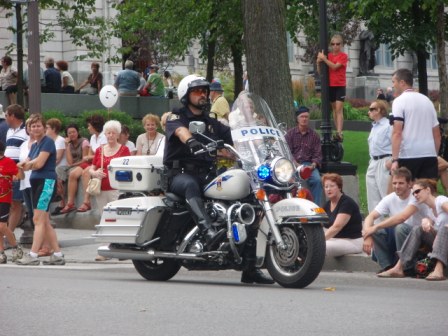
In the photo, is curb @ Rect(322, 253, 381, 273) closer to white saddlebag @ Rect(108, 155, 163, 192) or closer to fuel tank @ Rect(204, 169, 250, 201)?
white saddlebag @ Rect(108, 155, 163, 192)

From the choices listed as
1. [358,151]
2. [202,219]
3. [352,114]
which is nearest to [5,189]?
[202,219]

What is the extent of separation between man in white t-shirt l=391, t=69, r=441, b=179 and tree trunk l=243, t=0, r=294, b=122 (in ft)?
13.4

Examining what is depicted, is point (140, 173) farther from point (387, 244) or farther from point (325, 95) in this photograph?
point (325, 95)

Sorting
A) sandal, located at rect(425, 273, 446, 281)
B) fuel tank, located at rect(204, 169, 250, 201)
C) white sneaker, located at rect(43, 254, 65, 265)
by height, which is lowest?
sandal, located at rect(425, 273, 446, 281)

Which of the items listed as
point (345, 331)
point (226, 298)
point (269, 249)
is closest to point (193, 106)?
point (269, 249)

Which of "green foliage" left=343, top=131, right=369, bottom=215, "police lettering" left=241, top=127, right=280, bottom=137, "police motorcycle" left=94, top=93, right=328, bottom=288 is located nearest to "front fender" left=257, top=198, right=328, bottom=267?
"police motorcycle" left=94, top=93, right=328, bottom=288

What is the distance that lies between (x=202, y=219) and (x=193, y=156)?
66cm

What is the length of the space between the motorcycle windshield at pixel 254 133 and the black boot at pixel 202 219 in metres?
0.54

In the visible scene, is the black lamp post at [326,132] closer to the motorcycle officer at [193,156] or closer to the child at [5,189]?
the child at [5,189]

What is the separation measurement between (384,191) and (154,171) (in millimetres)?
4394

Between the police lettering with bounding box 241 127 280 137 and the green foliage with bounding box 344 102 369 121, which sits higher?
the green foliage with bounding box 344 102 369 121

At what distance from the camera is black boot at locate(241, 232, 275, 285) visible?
1195 cm

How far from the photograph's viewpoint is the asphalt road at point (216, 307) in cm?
875

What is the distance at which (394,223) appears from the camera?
43.4 feet
